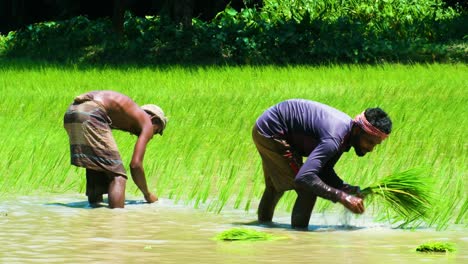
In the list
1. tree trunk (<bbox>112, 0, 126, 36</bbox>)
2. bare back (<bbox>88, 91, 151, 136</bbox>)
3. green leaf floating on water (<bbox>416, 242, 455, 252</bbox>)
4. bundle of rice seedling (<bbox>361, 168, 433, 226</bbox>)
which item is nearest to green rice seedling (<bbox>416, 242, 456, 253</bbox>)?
green leaf floating on water (<bbox>416, 242, 455, 252</bbox>)

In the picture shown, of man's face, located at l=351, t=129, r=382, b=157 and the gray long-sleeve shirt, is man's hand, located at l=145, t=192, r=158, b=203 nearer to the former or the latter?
the gray long-sleeve shirt

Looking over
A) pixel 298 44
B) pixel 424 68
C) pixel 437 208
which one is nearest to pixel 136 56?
pixel 298 44

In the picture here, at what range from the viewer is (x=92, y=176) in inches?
289

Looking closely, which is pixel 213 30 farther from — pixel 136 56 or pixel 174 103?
pixel 174 103

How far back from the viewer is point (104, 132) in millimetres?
7234

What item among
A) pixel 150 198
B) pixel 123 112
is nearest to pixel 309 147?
pixel 150 198

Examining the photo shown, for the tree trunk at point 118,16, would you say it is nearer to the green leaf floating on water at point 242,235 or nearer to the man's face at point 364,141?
the man's face at point 364,141

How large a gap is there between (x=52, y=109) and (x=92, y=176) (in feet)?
16.7

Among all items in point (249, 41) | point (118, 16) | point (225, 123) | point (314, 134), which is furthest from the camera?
point (118, 16)

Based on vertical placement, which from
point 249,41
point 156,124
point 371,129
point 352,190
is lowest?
point 249,41

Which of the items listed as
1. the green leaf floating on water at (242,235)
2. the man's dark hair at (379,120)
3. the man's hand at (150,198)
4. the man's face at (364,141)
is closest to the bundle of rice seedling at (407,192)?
the man's face at (364,141)

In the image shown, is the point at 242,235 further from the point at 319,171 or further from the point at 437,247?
the point at 437,247

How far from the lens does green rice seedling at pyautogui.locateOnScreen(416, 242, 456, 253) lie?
5.19 m

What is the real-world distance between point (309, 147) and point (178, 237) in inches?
34.3
